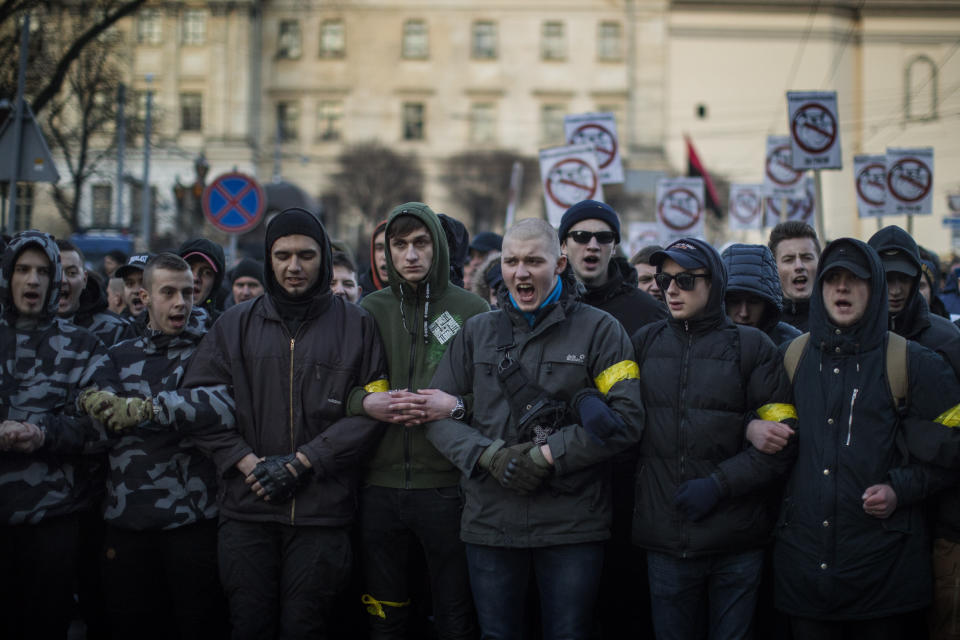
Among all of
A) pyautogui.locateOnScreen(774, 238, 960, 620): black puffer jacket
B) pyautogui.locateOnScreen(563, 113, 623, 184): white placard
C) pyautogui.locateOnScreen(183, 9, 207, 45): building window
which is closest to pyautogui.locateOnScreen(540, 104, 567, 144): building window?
pyautogui.locateOnScreen(183, 9, 207, 45): building window

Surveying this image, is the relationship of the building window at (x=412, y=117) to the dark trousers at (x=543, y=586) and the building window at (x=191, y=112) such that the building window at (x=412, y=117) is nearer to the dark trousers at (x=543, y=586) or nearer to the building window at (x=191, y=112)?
the building window at (x=191, y=112)

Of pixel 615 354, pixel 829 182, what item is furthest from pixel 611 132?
pixel 829 182

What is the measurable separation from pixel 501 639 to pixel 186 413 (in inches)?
71.5

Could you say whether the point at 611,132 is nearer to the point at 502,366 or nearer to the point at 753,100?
the point at 502,366

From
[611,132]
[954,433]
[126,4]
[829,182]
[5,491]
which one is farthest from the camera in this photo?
[829,182]

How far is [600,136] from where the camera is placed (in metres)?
11.1

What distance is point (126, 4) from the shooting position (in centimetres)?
1494

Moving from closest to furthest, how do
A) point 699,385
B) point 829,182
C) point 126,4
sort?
1. point 699,385
2. point 126,4
3. point 829,182

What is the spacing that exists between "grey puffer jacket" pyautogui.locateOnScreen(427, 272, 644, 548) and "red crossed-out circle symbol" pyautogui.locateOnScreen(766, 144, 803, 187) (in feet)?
38.0

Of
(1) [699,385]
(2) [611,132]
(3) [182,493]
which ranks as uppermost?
(2) [611,132]

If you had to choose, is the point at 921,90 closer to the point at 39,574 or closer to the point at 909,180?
the point at 909,180

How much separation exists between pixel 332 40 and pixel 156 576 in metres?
52.6

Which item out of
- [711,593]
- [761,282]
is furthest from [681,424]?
[761,282]

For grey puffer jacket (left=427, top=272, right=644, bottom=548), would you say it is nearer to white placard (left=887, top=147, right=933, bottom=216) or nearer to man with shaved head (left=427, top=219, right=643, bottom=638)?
man with shaved head (left=427, top=219, right=643, bottom=638)
